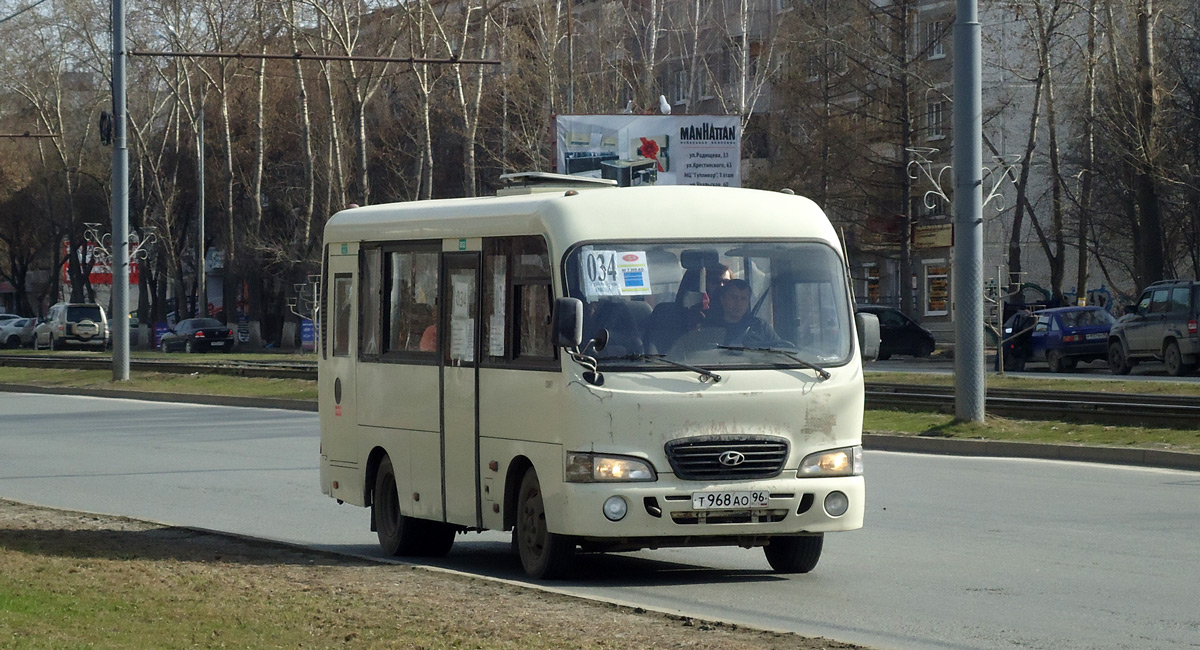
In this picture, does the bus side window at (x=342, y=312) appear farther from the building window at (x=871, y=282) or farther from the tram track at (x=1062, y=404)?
the building window at (x=871, y=282)

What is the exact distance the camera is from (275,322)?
79375mm

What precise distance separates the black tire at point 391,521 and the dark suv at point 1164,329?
24570 mm

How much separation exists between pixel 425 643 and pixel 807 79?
47.9 m

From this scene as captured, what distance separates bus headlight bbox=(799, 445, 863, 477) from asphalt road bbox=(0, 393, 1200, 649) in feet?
2.14

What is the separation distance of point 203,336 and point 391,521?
53.3 m

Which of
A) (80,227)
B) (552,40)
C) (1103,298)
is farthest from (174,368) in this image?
(80,227)

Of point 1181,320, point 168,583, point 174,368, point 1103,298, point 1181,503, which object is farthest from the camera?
point 1103,298

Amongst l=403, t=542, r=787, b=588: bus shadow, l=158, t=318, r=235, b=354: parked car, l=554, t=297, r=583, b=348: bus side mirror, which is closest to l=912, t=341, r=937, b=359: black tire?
l=158, t=318, r=235, b=354: parked car

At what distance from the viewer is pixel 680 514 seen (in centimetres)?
930

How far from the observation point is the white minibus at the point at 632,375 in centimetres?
930

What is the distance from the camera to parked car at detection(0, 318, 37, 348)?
75688mm

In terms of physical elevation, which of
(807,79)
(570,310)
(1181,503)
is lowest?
(1181,503)

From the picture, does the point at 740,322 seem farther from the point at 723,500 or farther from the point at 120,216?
the point at 120,216

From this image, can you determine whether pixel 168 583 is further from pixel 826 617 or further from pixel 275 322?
pixel 275 322
